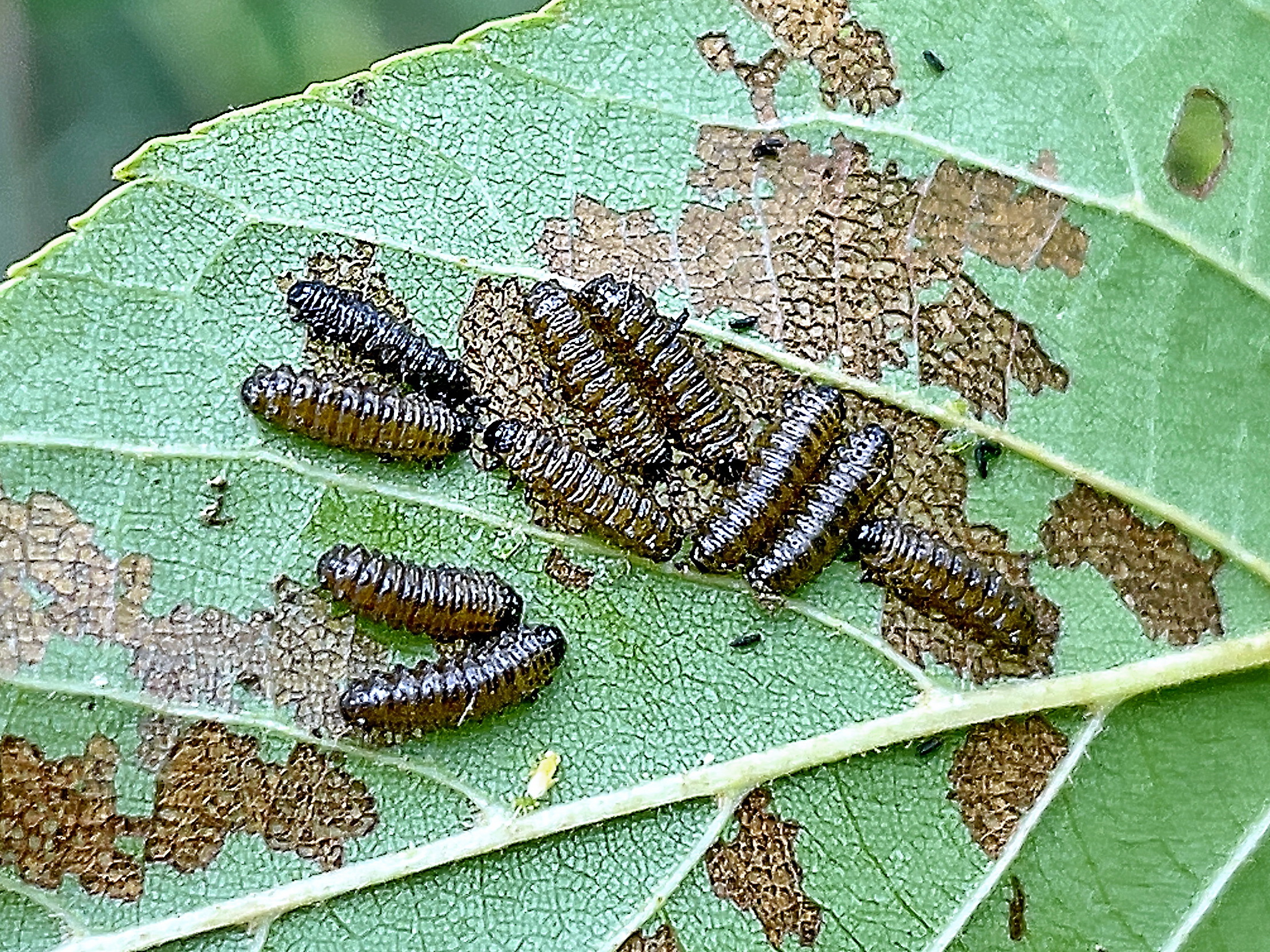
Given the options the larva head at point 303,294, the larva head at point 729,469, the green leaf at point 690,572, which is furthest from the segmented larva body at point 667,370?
the larva head at point 303,294

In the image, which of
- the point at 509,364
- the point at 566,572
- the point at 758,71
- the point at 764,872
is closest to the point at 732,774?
the point at 764,872

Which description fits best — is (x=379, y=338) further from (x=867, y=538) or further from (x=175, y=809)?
(x=867, y=538)

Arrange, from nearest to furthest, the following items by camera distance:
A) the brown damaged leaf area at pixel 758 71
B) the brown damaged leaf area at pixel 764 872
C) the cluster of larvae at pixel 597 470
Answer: the cluster of larvae at pixel 597 470, the brown damaged leaf area at pixel 764 872, the brown damaged leaf area at pixel 758 71

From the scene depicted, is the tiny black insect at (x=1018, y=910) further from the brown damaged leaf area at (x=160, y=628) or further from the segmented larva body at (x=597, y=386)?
the brown damaged leaf area at (x=160, y=628)

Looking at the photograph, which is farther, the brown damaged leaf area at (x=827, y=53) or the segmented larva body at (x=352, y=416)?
the brown damaged leaf area at (x=827, y=53)

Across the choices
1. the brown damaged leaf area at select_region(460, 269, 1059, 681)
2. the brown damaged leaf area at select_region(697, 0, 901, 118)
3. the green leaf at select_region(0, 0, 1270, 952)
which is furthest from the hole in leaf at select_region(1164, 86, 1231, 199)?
the brown damaged leaf area at select_region(460, 269, 1059, 681)

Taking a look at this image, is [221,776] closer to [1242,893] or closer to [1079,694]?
[1079,694]
